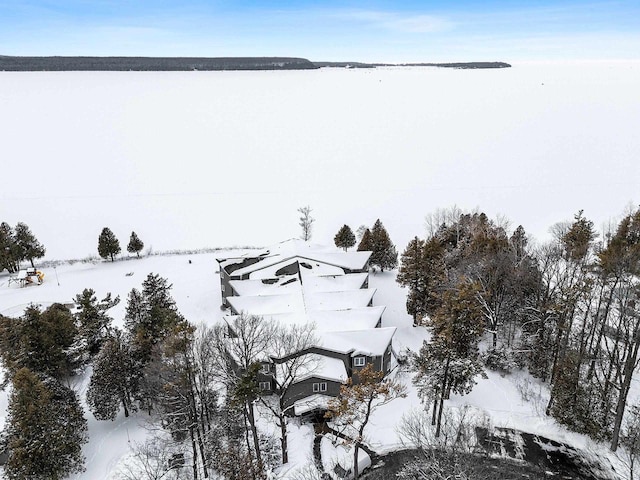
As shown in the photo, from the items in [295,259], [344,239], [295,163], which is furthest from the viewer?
[295,163]

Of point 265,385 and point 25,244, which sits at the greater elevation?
point 25,244

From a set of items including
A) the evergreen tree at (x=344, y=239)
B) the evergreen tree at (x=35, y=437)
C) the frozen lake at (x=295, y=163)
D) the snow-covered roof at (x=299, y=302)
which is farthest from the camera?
the frozen lake at (x=295, y=163)

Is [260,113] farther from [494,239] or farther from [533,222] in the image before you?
[494,239]

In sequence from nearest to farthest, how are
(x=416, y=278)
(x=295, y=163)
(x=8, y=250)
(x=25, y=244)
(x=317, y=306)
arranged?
1. (x=317, y=306)
2. (x=416, y=278)
3. (x=8, y=250)
4. (x=25, y=244)
5. (x=295, y=163)

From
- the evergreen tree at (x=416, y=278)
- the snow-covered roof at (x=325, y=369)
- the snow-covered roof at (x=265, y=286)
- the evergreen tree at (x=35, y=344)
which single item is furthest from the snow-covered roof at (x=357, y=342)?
the evergreen tree at (x=35, y=344)

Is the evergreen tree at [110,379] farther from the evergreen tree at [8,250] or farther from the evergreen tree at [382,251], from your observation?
the evergreen tree at [8,250]

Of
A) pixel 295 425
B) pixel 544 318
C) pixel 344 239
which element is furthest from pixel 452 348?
pixel 344 239

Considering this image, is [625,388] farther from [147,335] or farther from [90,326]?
[90,326]
